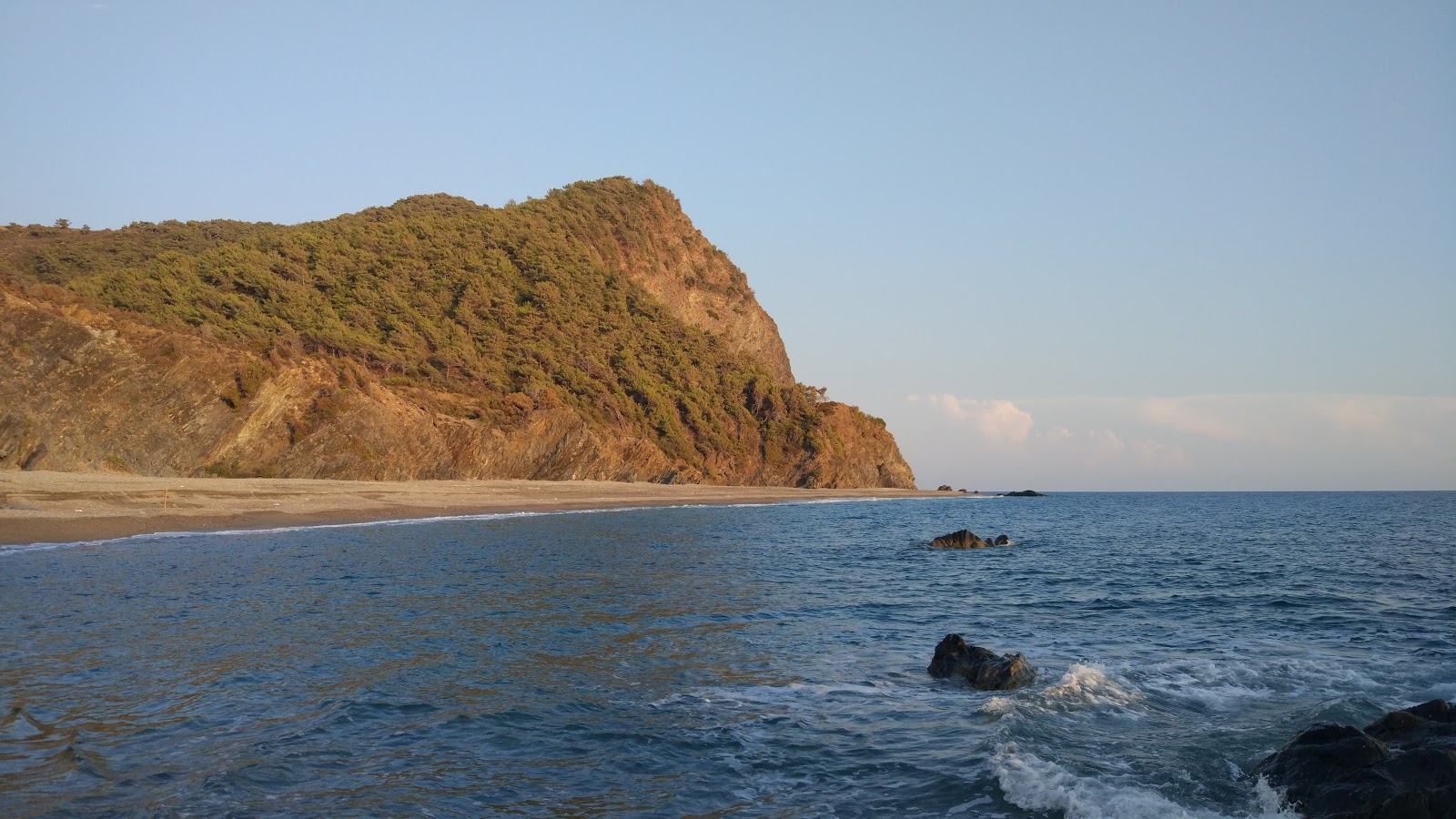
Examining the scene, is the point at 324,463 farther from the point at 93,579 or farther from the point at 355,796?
the point at 355,796

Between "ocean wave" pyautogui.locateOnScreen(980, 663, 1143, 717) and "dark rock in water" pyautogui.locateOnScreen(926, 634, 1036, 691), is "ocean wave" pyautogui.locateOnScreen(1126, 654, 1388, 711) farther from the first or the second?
"dark rock in water" pyautogui.locateOnScreen(926, 634, 1036, 691)

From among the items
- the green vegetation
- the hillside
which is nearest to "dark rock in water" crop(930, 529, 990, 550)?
the hillside

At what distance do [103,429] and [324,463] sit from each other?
9.88 m

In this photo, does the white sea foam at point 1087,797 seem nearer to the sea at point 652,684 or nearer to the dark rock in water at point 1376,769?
the sea at point 652,684

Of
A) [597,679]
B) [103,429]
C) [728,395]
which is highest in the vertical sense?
[728,395]

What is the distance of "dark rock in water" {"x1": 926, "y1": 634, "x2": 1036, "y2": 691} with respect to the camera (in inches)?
470

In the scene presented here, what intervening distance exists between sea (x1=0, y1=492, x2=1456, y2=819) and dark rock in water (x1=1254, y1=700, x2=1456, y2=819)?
389 mm

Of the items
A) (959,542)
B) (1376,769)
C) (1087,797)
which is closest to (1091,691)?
(1087,797)

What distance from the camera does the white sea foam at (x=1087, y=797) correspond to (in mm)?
7520

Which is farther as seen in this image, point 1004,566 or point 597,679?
point 1004,566

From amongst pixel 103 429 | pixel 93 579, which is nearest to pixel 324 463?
pixel 103 429

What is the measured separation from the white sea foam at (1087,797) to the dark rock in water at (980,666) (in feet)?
10.6

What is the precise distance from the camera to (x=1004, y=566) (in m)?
28.6

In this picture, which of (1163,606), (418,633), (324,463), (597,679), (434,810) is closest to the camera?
(434,810)
